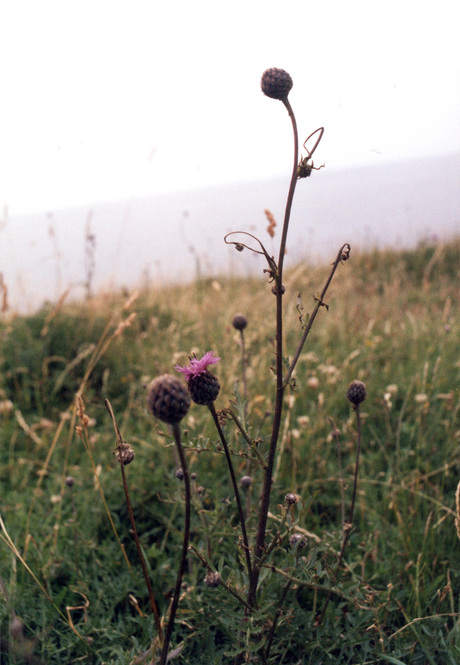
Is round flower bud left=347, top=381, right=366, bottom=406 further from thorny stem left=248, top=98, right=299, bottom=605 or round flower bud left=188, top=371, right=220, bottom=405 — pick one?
round flower bud left=188, top=371, right=220, bottom=405

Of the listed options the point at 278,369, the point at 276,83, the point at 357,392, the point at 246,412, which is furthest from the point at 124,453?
the point at 276,83

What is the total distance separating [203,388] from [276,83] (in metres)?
0.60

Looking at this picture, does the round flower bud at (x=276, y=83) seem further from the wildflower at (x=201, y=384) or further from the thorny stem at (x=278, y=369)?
the wildflower at (x=201, y=384)

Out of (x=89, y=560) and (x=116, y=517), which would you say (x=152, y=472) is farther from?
(x=89, y=560)

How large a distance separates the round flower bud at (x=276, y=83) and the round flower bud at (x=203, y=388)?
57 centimetres

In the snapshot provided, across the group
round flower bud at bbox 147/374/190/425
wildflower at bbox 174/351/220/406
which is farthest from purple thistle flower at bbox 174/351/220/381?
round flower bud at bbox 147/374/190/425

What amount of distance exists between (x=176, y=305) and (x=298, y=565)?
3973 mm

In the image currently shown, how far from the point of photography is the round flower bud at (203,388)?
1017 mm

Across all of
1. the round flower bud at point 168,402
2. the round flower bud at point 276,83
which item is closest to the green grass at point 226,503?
the round flower bud at point 168,402

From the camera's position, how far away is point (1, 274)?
105 inches

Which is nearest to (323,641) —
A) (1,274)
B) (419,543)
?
(419,543)

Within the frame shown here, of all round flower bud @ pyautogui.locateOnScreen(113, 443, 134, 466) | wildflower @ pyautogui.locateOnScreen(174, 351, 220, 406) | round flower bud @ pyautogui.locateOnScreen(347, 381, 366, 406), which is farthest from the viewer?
round flower bud @ pyautogui.locateOnScreen(347, 381, 366, 406)

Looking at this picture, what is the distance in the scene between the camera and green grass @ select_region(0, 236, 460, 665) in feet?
4.60

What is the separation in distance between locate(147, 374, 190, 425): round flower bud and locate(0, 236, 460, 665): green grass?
14 cm
